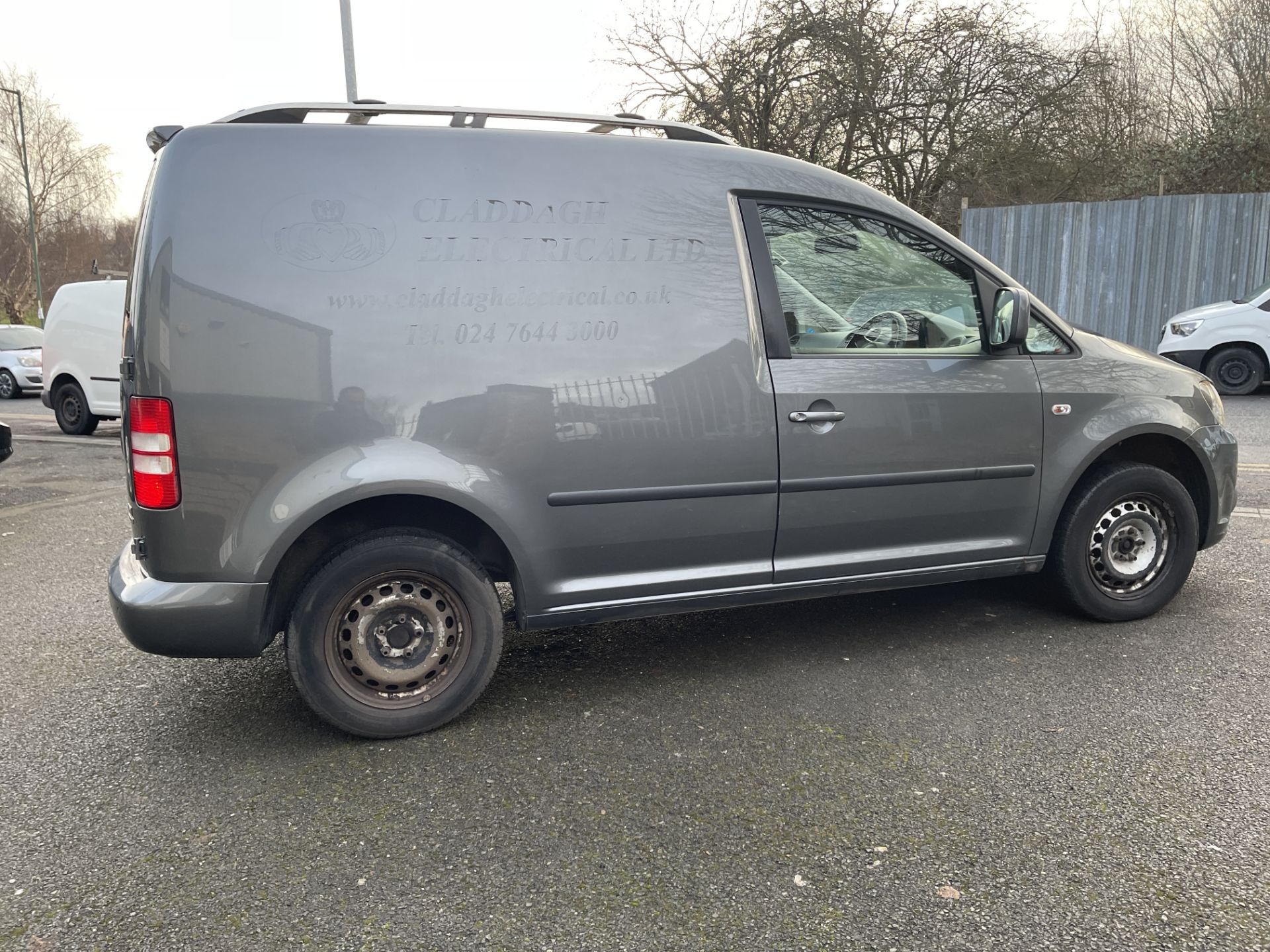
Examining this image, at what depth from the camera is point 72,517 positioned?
698cm

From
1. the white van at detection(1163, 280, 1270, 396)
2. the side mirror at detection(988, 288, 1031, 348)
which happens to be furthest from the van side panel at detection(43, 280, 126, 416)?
the white van at detection(1163, 280, 1270, 396)

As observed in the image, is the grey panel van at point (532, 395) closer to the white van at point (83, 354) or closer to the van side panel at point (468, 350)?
the van side panel at point (468, 350)

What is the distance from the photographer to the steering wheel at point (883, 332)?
3732mm

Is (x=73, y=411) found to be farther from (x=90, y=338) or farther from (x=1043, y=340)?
(x=1043, y=340)

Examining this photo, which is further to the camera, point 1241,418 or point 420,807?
point 1241,418

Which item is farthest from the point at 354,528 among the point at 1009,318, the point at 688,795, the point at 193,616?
the point at 1009,318

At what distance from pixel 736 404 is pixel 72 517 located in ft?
18.8

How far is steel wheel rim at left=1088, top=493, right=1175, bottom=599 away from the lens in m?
4.16

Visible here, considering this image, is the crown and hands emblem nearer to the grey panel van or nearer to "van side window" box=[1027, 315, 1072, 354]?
the grey panel van

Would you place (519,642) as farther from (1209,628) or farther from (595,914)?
(1209,628)

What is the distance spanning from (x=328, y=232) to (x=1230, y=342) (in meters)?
12.3

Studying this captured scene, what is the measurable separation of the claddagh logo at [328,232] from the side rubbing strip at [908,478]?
5.42ft

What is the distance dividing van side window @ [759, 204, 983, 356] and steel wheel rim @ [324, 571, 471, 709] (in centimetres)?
159

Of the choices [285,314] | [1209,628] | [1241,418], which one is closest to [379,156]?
[285,314]
